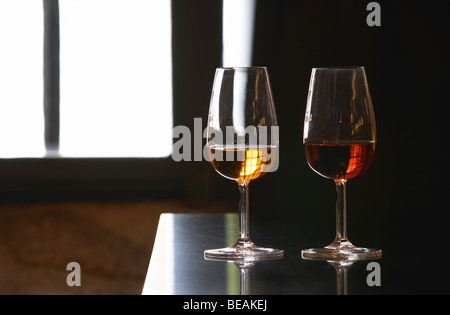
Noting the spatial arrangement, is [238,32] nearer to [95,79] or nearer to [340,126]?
[95,79]

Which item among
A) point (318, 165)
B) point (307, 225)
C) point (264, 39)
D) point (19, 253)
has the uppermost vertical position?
point (264, 39)

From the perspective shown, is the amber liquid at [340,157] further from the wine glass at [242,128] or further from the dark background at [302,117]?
the dark background at [302,117]

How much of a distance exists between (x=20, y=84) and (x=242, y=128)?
2.62 metres

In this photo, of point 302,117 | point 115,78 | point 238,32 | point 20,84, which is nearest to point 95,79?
point 115,78

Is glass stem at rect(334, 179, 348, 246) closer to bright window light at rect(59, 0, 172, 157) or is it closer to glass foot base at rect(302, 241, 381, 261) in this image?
glass foot base at rect(302, 241, 381, 261)

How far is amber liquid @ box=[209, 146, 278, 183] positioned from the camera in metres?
0.82

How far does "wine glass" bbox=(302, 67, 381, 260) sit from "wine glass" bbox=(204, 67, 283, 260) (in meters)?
0.05

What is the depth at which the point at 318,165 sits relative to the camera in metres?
0.83
